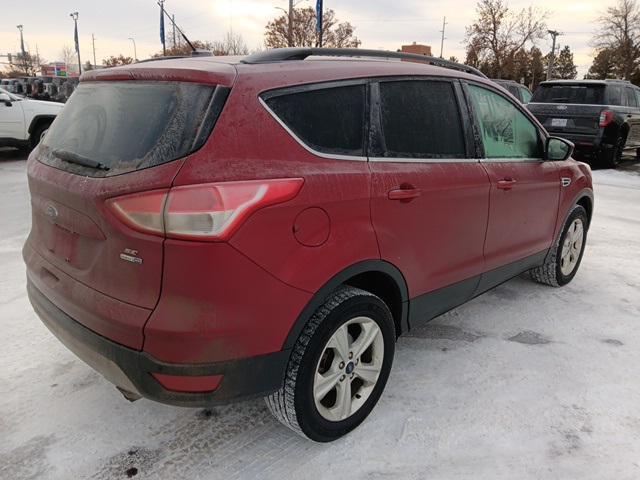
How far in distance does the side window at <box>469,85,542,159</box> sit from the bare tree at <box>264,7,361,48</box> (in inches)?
1413

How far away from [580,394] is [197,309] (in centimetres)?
217

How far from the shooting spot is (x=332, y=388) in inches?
94.0

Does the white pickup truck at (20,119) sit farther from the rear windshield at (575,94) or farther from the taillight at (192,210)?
the rear windshield at (575,94)

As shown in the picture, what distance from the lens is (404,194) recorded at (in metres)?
2.53

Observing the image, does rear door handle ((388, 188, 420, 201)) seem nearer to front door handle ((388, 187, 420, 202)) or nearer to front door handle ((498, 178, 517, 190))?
front door handle ((388, 187, 420, 202))

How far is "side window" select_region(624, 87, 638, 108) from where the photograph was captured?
11.8 meters

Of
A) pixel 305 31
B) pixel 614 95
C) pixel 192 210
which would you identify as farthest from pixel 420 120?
pixel 305 31

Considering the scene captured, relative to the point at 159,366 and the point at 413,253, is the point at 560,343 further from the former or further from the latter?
the point at 159,366

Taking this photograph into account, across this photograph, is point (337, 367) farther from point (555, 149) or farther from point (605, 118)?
point (605, 118)

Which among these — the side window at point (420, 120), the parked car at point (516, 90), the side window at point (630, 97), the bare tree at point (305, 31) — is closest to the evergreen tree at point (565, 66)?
the bare tree at point (305, 31)

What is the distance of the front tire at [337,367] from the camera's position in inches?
86.7

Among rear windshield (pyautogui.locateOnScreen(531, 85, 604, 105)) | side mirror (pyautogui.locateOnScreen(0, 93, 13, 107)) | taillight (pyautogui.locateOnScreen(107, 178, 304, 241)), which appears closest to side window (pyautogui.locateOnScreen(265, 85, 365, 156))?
taillight (pyautogui.locateOnScreen(107, 178, 304, 241))

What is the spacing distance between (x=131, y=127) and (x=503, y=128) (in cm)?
242

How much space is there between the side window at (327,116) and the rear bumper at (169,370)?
0.89m
